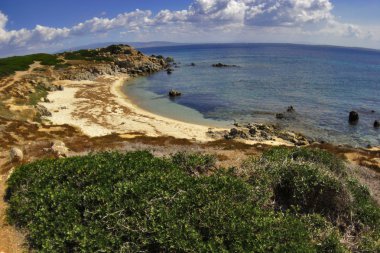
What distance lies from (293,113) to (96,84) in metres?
53.3

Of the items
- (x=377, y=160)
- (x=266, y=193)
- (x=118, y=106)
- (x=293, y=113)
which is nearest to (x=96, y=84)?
(x=118, y=106)

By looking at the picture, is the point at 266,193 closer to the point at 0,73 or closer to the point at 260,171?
the point at 260,171

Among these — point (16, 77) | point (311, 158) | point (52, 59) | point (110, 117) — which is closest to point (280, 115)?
point (110, 117)

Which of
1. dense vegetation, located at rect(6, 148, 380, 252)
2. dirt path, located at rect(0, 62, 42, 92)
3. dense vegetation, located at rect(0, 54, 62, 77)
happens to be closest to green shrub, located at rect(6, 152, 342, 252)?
dense vegetation, located at rect(6, 148, 380, 252)

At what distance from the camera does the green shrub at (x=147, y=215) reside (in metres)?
11.9

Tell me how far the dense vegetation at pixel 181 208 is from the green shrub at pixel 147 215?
4 centimetres

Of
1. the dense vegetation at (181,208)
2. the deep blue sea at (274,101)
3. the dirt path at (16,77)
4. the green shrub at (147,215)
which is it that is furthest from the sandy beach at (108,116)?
the green shrub at (147,215)

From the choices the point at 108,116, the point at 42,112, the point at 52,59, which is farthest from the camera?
the point at 52,59

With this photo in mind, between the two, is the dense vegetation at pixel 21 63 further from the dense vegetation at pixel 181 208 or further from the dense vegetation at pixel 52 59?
the dense vegetation at pixel 181 208

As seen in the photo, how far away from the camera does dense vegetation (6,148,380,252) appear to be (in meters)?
12.1

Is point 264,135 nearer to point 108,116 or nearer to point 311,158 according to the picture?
point 311,158

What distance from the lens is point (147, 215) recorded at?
12812 mm

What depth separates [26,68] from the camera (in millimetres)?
94438

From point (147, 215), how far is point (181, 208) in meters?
1.43
